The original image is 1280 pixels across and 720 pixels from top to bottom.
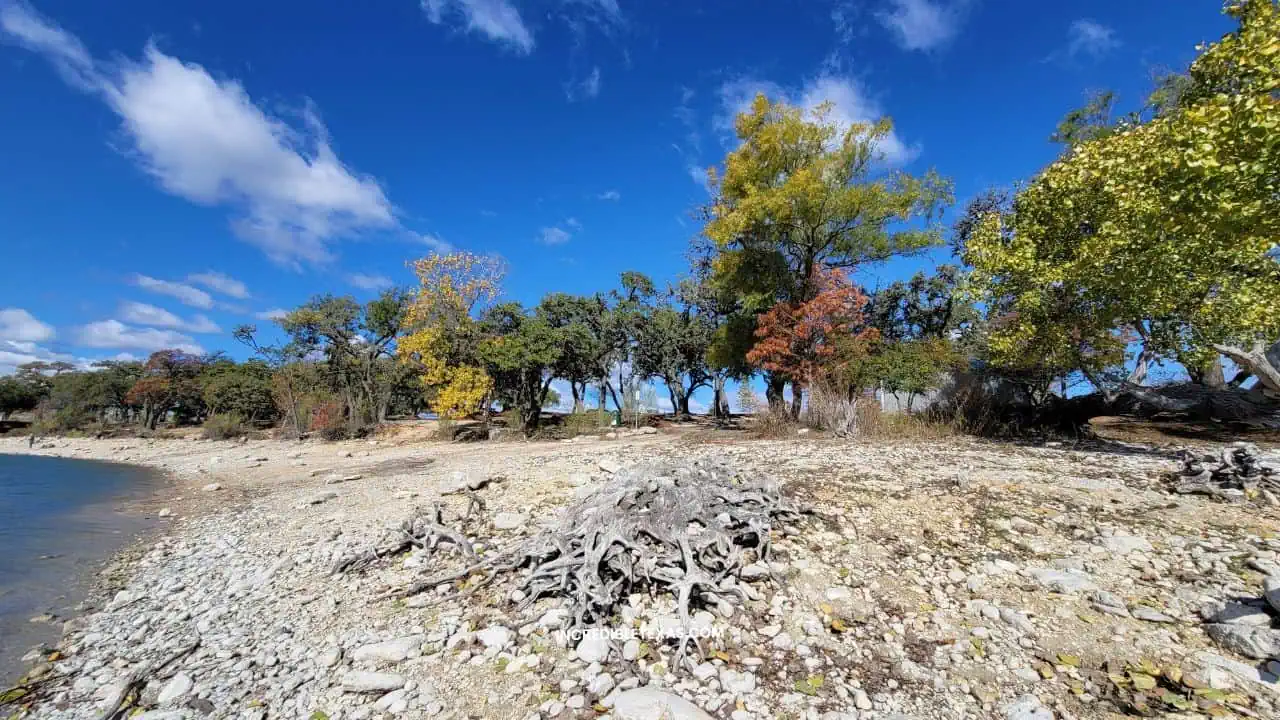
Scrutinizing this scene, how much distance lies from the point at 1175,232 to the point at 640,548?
7474 millimetres

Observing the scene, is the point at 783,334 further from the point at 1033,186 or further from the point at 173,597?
the point at 173,597

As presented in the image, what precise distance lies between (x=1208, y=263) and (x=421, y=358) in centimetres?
1876

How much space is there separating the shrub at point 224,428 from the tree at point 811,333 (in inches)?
1126

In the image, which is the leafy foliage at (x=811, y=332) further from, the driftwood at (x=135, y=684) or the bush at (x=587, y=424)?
the driftwood at (x=135, y=684)

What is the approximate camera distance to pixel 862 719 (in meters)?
2.29

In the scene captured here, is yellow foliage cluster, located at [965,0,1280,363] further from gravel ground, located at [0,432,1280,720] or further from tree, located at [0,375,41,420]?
tree, located at [0,375,41,420]

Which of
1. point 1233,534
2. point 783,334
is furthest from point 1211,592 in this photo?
point 783,334

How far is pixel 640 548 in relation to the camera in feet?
12.0

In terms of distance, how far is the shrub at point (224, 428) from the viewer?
26653mm

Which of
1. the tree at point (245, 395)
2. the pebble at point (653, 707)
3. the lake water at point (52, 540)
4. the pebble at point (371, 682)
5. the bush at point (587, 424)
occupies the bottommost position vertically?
the lake water at point (52, 540)

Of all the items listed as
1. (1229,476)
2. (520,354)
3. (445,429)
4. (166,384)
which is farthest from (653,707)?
(166,384)

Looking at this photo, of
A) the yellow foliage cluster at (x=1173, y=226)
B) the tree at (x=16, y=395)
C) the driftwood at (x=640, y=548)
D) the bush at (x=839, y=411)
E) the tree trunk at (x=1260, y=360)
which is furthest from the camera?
the tree at (x=16, y=395)

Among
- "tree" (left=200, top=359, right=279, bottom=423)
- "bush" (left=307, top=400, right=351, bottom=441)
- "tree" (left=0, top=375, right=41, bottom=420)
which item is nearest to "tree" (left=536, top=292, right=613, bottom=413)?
"bush" (left=307, top=400, right=351, bottom=441)

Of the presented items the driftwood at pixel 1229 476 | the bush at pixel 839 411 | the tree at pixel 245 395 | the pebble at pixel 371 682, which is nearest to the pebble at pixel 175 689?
the pebble at pixel 371 682
